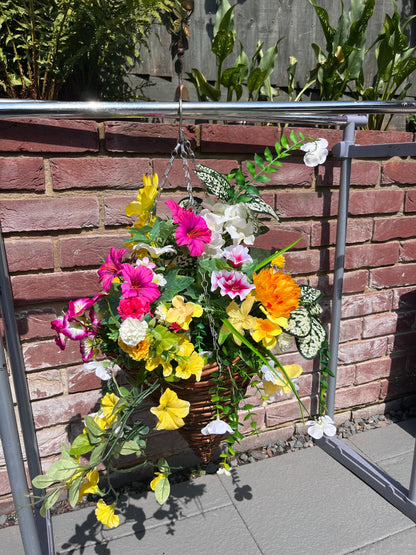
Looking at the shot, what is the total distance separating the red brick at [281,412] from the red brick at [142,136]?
108cm

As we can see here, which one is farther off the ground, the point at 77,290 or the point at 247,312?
the point at 247,312

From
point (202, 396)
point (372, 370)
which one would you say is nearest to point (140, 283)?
point (202, 396)

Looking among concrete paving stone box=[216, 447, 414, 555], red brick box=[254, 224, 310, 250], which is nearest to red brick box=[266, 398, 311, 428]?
concrete paving stone box=[216, 447, 414, 555]

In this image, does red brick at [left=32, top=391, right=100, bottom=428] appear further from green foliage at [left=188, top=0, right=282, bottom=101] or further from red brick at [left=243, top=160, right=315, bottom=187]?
green foliage at [left=188, top=0, right=282, bottom=101]

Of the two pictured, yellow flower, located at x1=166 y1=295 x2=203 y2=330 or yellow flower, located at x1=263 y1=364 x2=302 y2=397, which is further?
yellow flower, located at x1=263 y1=364 x2=302 y2=397

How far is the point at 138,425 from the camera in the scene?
0.98 metres

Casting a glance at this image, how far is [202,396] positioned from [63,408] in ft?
2.23

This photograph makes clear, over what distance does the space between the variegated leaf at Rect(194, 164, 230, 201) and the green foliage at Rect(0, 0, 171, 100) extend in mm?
602

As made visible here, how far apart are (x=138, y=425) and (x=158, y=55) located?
159 centimetres

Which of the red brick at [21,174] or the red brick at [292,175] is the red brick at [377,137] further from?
the red brick at [21,174]

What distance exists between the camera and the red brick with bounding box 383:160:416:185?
5.55ft

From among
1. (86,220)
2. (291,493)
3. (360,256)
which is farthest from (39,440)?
(360,256)

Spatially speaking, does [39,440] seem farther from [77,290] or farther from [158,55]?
[158,55]

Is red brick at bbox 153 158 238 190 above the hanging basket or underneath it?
above
